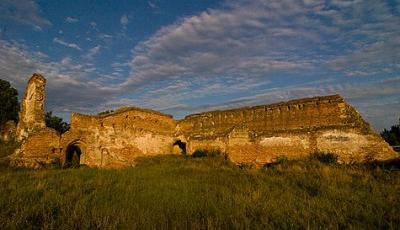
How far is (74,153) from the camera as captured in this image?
1856cm

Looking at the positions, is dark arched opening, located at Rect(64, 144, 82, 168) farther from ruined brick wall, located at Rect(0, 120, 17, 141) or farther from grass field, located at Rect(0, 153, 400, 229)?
grass field, located at Rect(0, 153, 400, 229)

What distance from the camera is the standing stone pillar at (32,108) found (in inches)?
593

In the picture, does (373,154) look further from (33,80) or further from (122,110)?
(33,80)

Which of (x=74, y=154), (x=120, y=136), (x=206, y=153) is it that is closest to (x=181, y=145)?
(x=206, y=153)

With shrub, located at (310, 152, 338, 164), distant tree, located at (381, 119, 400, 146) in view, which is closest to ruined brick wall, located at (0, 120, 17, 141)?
shrub, located at (310, 152, 338, 164)

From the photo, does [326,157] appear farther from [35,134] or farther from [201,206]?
[35,134]

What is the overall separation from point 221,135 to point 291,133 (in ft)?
15.0

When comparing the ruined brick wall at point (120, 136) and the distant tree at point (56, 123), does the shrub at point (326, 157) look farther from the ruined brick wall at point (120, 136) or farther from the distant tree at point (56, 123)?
the distant tree at point (56, 123)

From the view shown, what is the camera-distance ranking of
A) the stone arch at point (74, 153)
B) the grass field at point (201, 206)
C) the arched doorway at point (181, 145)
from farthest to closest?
the arched doorway at point (181, 145)
the stone arch at point (74, 153)
the grass field at point (201, 206)

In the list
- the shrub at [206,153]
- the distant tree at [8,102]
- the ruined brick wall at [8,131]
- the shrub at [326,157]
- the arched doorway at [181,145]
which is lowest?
the shrub at [326,157]

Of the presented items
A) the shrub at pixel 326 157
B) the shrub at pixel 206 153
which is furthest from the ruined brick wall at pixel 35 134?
the shrub at pixel 326 157

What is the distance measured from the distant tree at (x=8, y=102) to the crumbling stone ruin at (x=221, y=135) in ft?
52.4

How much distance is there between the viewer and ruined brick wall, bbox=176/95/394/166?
13844 millimetres

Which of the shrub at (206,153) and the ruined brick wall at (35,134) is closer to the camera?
the ruined brick wall at (35,134)
